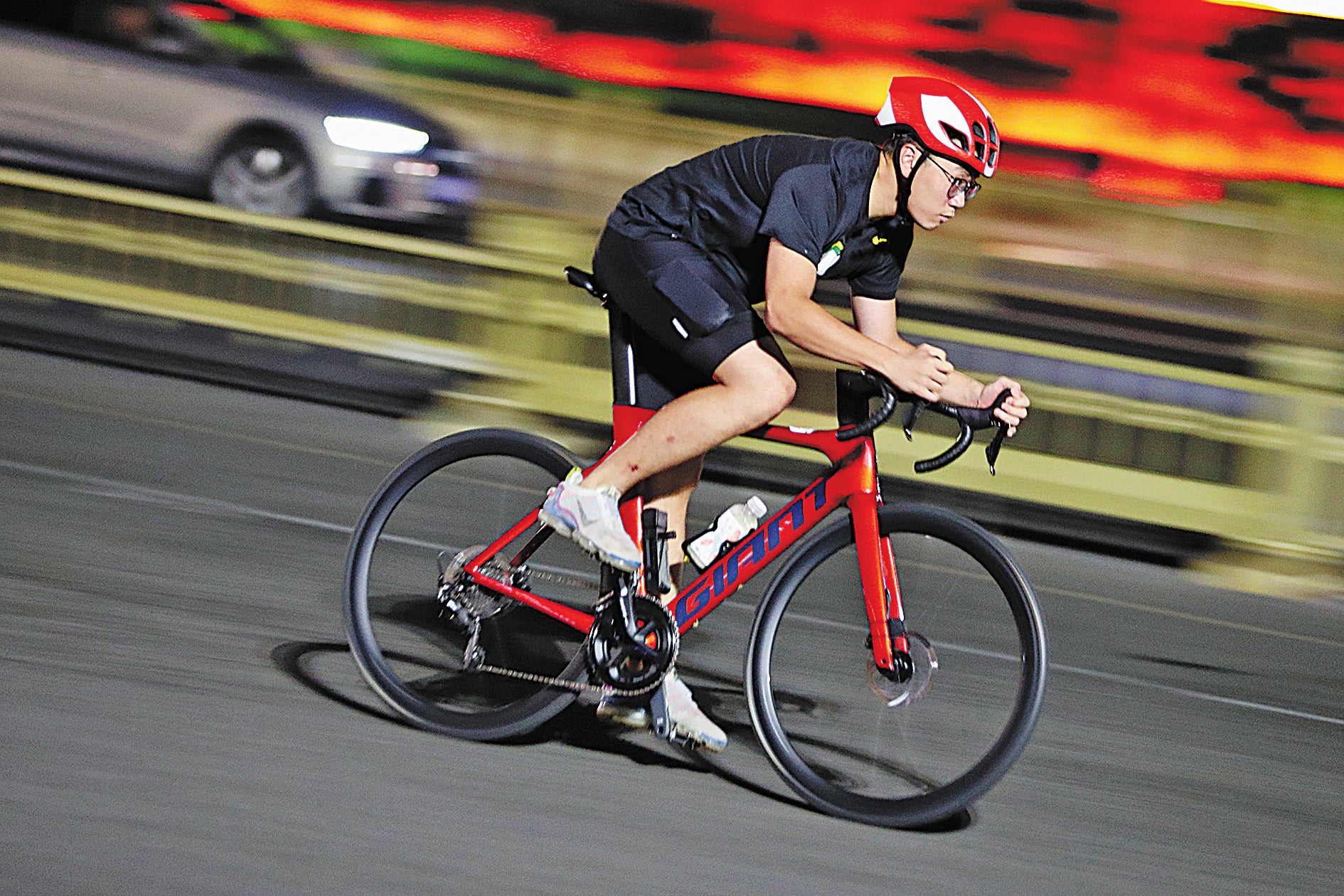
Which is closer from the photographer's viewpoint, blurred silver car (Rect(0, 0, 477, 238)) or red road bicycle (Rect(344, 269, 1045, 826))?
red road bicycle (Rect(344, 269, 1045, 826))

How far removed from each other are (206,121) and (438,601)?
8675 millimetres

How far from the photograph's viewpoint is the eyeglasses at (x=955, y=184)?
4.03m

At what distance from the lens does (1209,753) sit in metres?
5.42

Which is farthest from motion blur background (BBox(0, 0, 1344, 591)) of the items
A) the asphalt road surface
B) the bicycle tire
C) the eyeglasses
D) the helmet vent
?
the helmet vent

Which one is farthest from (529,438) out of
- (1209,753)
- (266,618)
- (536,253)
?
(536,253)

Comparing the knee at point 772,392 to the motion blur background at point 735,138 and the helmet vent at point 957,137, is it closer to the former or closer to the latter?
the helmet vent at point 957,137

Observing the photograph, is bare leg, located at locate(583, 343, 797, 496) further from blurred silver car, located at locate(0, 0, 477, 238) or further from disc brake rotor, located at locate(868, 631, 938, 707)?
blurred silver car, located at locate(0, 0, 477, 238)

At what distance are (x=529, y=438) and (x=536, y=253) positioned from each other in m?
5.72

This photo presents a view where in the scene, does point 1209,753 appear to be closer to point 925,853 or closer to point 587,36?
point 925,853

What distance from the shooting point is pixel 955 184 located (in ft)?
13.3

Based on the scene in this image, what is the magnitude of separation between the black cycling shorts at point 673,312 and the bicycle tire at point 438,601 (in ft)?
1.11

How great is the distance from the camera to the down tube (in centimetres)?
422

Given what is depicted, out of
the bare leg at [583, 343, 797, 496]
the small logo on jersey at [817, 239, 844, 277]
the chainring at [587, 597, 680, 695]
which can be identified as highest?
the small logo on jersey at [817, 239, 844, 277]

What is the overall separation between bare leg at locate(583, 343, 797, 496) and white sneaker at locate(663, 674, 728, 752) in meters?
0.56
